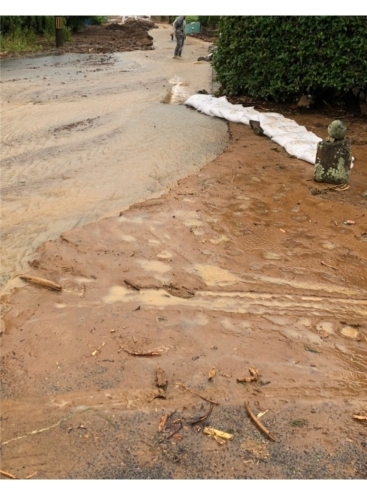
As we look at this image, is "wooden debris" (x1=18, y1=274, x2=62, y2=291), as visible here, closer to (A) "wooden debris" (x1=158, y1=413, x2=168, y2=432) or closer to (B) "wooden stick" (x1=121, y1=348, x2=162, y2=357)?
(B) "wooden stick" (x1=121, y1=348, x2=162, y2=357)

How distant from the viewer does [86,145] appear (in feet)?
25.0

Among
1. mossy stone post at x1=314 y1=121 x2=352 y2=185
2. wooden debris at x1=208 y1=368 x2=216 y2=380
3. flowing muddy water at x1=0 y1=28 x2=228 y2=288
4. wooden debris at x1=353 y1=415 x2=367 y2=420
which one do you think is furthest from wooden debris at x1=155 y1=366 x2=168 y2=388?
mossy stone post at x1=314 y1=121 x2=352 y2=185

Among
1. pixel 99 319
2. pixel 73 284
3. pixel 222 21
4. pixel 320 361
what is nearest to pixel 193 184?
pixel 73 284

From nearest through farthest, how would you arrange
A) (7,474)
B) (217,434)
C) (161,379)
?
(7,474), (217,434), (161,379)

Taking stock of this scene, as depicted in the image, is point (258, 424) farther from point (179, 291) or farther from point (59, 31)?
point (59, 31)

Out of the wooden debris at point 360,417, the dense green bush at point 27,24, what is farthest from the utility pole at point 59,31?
the wooden debris at point 360,417

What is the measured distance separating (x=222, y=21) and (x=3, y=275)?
7.71m

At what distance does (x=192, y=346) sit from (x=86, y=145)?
16.7 feet

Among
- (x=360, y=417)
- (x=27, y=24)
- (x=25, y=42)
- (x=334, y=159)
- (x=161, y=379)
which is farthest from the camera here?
(x=27, y=24)

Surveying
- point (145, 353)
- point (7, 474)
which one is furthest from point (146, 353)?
point (7, 474)

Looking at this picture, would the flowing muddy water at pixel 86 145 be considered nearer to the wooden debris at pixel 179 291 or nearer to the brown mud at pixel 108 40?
the wooden debris at pixel 179 291

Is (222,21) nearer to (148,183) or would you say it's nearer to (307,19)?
(307,19)

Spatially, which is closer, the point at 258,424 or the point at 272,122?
the point at 258,424

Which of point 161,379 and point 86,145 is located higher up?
point 86,145
